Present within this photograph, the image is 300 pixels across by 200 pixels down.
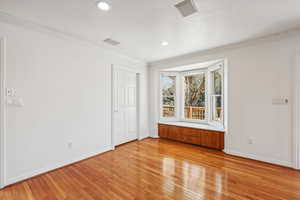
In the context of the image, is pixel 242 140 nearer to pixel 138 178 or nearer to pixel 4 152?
pixel 138 178

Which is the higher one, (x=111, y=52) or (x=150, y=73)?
(x=111, y=52)

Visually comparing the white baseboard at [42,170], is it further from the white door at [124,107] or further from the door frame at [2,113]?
the white door at [124,107]

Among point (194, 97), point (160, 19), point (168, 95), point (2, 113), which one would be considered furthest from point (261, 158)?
point (2, 113)

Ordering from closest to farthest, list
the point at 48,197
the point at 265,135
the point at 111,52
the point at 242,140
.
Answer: the point at 48,197 < the point at 265,135 < the point at 242,140 < the point at 111,52

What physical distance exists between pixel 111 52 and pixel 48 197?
297 centimetres

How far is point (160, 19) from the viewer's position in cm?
219

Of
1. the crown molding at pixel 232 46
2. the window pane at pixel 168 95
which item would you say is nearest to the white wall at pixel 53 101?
the crown molding at pixel 232 46

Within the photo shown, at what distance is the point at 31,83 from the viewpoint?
229cm

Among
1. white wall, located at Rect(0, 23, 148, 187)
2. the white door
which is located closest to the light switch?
the white door

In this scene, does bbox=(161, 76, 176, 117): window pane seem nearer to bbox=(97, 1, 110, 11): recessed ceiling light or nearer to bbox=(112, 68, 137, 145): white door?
bbox=(112, 68, 137, 145): white door

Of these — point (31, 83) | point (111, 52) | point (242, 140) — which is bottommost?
point (242, 140)

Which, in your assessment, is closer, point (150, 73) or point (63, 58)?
point (63, 58)

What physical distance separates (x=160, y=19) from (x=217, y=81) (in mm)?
2459

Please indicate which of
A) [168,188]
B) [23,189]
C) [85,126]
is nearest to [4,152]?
[23,189]
